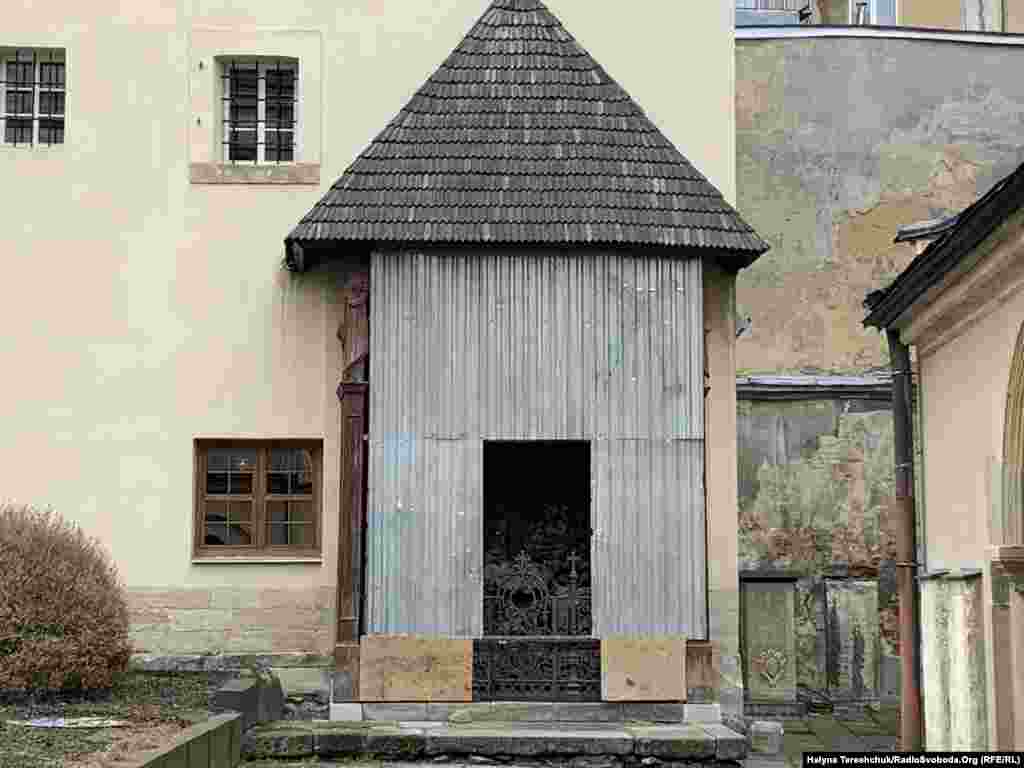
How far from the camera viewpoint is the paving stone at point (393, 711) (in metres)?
16.3

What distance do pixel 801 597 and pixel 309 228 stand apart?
10540 millimetres

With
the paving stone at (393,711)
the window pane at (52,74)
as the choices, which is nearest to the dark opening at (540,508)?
the paving stone at (393,711)

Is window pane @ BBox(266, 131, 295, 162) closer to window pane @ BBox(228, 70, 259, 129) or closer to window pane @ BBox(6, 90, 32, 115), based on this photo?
window pane @ BBox(228, 70, 259, 129)

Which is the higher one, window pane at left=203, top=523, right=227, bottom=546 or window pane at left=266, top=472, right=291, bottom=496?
window pane at left=266, top=472, right=291, bottom=496

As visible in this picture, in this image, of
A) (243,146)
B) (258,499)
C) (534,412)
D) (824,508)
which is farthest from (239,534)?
(824,508)

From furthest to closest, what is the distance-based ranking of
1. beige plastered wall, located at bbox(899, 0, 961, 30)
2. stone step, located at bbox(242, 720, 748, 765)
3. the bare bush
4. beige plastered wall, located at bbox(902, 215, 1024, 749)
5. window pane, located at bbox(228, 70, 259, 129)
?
beige plastered wall, located at bbox(899, 0, 961, 30) → window pane, located at bbox(228, 70, 259, 129) → stone step, located at bbox(242, 720, 748, 765) → the bare bush → beige plastered wall, located at bbox(902, 215, 1024, 749)

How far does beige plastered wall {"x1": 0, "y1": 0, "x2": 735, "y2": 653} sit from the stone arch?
768 centimetres

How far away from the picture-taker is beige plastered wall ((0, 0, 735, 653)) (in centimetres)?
1769

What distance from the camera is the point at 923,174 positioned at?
25.6 metres

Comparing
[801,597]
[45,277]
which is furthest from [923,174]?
[45,277]

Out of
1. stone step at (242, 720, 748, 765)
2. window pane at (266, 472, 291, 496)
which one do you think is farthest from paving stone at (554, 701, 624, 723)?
window pane at (266, 472, 291, 496)

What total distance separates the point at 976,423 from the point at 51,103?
11077 millimetres

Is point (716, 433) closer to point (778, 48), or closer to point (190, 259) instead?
point (190, 259)

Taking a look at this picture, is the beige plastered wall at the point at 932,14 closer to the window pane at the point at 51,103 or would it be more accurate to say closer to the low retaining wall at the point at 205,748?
the window pane at the point at 51,103
